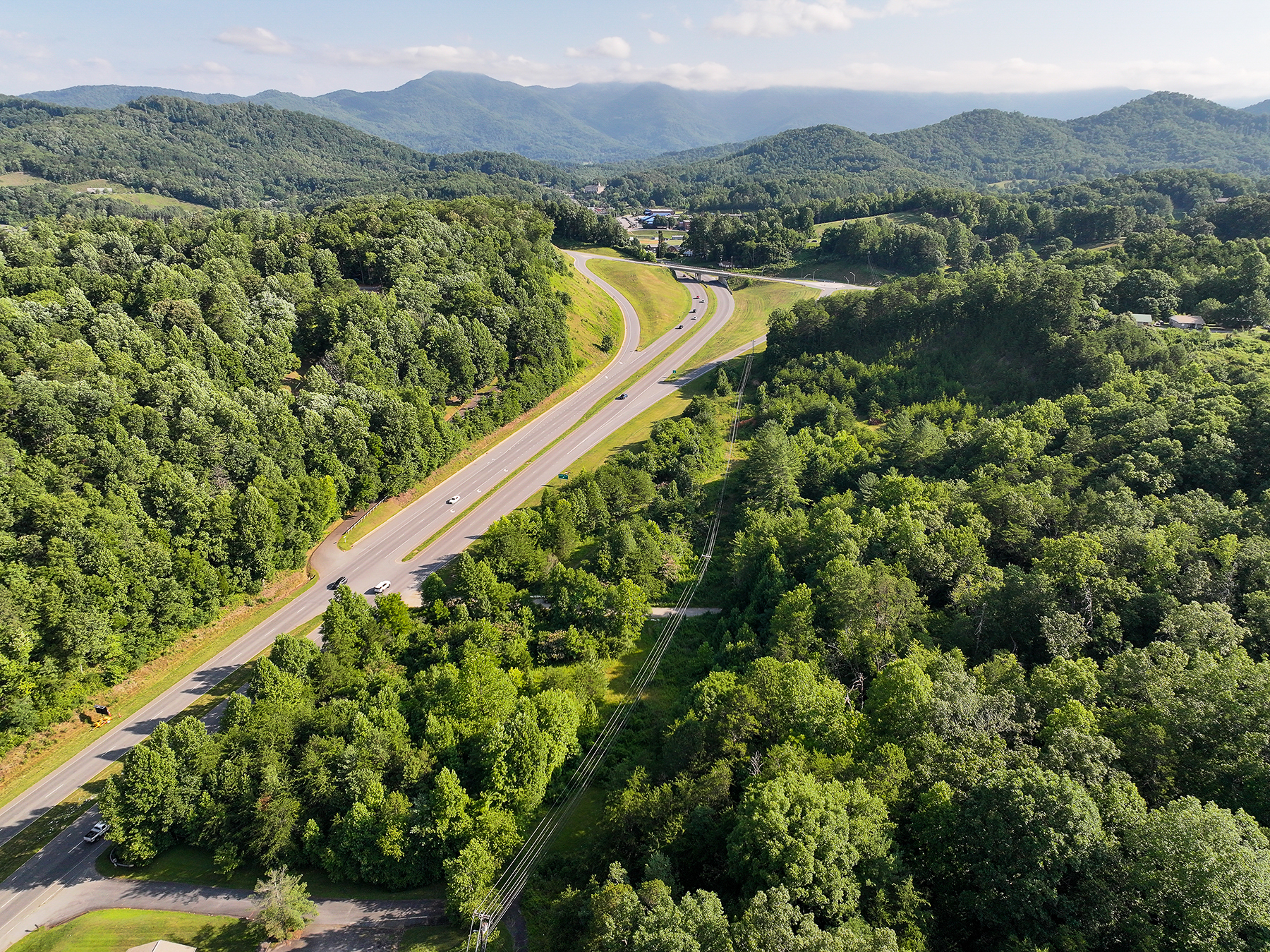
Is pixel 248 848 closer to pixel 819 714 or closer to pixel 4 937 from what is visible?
pixel 4 937

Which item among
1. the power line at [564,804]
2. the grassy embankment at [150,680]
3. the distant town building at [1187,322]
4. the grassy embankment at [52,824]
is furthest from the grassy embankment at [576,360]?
the distant town building at [1187,322]

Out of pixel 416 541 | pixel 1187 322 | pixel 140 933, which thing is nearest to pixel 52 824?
pixel 140 933

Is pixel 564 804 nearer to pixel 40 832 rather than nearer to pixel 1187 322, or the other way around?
pixel 40 832

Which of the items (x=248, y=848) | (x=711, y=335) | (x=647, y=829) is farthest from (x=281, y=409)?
(x=711, y=335)

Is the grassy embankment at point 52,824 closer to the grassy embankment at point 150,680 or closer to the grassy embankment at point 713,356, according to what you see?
the grassy embankment at point 150,680

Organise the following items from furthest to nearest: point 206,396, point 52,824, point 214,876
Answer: point 206,396 → point 52,824 → point 214,876

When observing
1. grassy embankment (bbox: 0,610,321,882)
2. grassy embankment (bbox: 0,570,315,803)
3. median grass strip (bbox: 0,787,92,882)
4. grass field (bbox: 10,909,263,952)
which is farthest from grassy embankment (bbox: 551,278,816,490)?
grass field (bbox: 10,909,263,952)

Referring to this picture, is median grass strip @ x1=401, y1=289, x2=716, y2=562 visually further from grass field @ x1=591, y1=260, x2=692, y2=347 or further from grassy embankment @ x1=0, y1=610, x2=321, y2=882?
grassy embankment @ x1=0, y1=610, x2=321, y2=882
